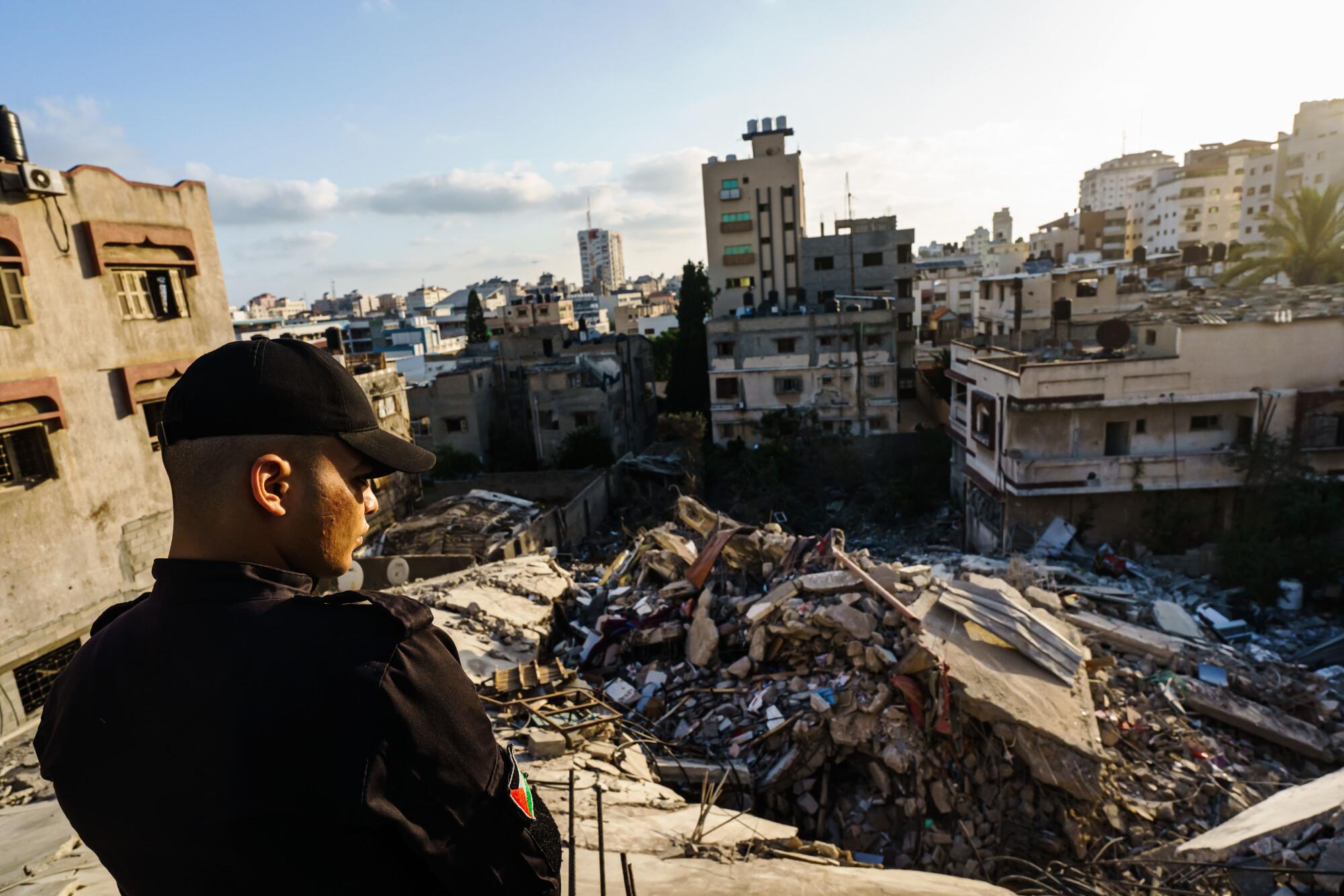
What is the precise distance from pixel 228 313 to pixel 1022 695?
12565mm

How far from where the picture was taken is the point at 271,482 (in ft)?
4.63

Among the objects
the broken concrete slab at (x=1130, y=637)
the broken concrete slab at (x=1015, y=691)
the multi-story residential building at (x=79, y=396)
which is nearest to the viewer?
the broken concrete slab at (x=1015, y=691)

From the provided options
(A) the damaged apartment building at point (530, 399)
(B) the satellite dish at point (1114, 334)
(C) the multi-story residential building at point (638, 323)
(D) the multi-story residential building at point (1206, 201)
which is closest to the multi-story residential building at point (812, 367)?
(A) the damaged apartment building at point (530, 399)

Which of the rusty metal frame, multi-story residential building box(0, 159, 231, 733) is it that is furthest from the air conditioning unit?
the rusty metal frame

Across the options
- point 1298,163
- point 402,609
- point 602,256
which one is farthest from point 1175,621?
point 602,256

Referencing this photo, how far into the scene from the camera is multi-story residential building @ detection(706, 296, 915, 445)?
26188 mm

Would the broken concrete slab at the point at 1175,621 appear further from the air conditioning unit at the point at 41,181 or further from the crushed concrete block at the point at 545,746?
the air conditioning unit at the point at 41,181

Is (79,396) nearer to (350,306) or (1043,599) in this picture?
(1043,599)

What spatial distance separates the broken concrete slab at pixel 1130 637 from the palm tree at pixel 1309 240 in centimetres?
2229

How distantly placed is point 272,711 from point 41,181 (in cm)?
1119

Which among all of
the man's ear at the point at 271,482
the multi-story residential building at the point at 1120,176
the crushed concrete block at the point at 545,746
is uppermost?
the multi-story residential building at the point at 1120,176

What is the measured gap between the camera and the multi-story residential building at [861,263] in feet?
107

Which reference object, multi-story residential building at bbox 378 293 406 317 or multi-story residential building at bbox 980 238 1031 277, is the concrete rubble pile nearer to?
multi-story residential building at bbox 980 238 1031 277

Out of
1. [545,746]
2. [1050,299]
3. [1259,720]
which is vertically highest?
[1050,299]
